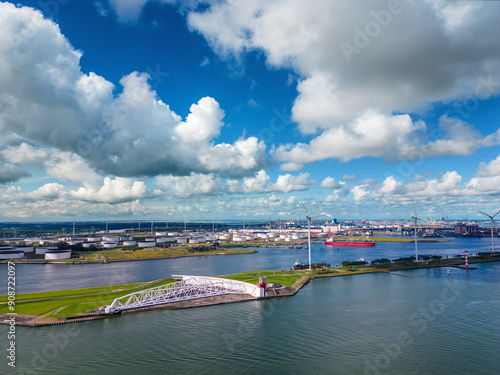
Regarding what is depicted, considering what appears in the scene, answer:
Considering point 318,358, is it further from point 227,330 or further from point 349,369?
point 227,330

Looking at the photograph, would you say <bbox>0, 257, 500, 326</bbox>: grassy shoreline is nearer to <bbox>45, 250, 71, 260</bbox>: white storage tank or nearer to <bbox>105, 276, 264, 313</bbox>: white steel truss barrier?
<bbox>105, 276, 264, 313</bbox>: white steel truss barrier

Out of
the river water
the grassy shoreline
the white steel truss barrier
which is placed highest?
the white steel truss barrier

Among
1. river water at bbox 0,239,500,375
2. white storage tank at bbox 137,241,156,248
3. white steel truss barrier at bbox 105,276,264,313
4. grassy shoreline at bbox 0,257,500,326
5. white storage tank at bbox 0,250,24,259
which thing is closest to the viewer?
river water at bbox 0,239,500,375

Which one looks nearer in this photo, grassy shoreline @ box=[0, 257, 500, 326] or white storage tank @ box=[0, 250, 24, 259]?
grassy shoreline @ box=[0, 257, 500, 326]

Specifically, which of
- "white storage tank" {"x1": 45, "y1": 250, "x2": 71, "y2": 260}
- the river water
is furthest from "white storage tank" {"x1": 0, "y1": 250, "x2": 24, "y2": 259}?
the river water

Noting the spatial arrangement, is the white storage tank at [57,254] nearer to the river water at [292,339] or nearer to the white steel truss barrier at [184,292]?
the white steel truss barrier at [184,292]

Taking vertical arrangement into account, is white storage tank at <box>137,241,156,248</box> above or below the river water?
above

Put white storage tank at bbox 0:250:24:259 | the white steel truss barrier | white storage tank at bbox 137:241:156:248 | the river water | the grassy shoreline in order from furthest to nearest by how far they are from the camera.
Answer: white storage tank at bbox 137:241:156:248
white storage tank at bbox 0:250:24:259
the white steel truss barrier
the grassy shoreline
the river water
